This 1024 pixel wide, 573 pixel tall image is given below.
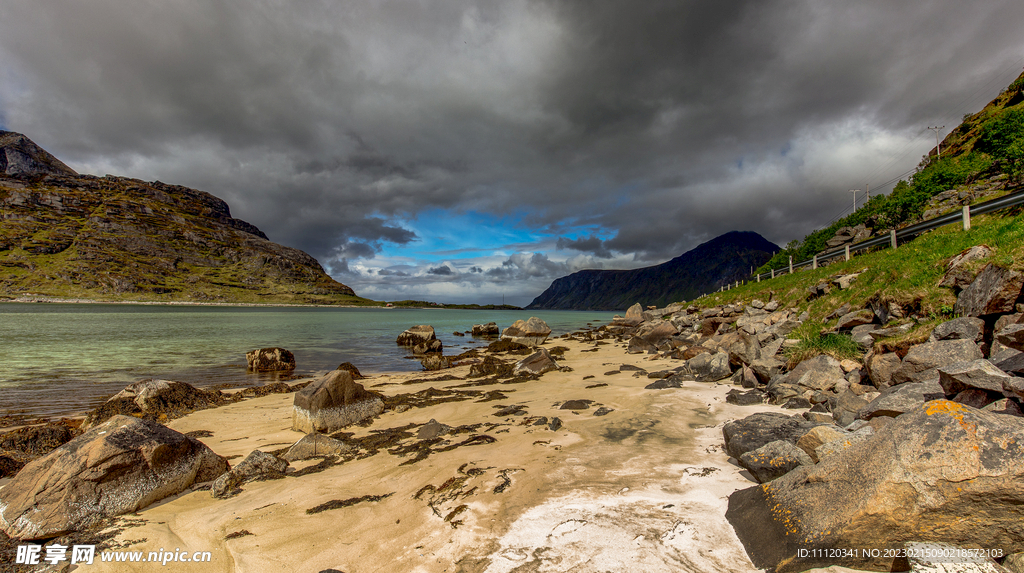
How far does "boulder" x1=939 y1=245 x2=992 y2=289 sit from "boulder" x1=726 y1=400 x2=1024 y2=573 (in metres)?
7.29

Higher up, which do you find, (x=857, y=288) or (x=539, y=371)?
(x=857, y=288)

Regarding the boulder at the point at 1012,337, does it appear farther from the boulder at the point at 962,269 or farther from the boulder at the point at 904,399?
the boulder at the point at 962,269

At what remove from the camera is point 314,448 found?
754cm

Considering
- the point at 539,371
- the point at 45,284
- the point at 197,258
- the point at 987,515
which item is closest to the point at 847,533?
the point at 987,515

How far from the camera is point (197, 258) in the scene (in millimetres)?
175250

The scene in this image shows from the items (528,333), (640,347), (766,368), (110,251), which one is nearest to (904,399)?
(766,368)

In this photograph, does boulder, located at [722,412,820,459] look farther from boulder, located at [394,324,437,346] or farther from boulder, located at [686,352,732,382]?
boulder, located at [394,324,437,346]

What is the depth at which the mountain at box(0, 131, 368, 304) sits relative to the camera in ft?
424

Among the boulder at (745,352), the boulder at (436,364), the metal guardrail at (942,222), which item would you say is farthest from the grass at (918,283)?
the boulder at (436,364)

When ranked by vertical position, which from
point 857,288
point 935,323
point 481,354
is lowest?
point 481,354

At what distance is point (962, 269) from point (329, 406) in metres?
14.8

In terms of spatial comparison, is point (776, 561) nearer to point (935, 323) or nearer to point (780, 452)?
point (780, 452)

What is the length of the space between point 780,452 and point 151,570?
751 cm

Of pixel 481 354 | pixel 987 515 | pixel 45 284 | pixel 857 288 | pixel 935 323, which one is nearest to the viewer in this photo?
pixel 987 515
